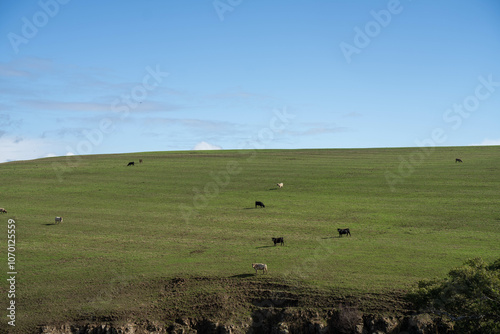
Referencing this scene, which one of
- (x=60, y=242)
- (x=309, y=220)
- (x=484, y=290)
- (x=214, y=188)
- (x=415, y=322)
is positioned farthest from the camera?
(x=214, y=188)

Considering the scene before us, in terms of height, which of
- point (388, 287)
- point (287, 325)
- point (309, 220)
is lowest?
point (287, 325)

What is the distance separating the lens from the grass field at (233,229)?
29.9 metres

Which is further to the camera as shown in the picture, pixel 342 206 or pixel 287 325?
pixel 342 206

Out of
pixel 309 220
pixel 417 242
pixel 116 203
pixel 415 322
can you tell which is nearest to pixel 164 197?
pixel 116 203

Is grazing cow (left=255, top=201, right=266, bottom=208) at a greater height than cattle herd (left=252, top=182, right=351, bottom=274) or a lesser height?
greater

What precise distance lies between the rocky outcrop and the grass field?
1147mm

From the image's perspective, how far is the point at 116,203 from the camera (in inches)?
2153

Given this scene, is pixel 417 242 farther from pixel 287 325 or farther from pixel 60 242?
pixel 60 242

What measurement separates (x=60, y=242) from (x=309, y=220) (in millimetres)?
25268

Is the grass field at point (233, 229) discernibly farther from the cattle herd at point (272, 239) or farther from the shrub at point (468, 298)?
the shrub at point (468, 298)

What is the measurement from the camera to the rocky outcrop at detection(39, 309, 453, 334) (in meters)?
25.1

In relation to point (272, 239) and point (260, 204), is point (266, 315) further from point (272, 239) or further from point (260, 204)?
point (260, 204)

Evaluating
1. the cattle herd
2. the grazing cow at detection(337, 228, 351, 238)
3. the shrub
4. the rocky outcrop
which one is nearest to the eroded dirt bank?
the rocky outcrop

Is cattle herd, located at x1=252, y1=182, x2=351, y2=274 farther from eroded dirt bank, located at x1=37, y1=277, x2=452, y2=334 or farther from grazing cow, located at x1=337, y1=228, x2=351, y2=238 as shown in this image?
eroded dirt bank, located at x1=37, y1=277, x2=452, y2=334
